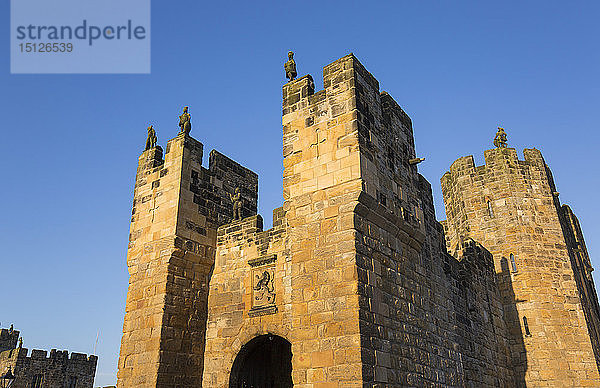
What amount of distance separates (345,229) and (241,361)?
459cm

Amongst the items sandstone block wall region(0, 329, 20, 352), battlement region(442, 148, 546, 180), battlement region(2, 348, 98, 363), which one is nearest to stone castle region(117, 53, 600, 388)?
battlement region(442, 148, 546, 180)

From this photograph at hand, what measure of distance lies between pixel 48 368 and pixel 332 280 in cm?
2738

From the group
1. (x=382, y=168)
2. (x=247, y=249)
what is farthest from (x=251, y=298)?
(x=382, y=168)

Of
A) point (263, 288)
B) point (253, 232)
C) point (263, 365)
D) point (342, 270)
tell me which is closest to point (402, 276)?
point (342, 270)

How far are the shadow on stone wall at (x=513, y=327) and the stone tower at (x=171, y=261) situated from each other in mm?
10338

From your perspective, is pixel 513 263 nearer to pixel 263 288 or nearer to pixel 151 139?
pixel 263 288

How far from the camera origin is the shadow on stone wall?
1645 centimetres

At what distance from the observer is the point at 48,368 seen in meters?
29.4

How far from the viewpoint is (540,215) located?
18.0m

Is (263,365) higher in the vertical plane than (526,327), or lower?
lower

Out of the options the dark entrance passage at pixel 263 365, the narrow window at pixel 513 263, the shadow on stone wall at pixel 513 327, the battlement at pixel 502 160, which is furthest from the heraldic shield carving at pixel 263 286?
the battlement at pixel 502 160

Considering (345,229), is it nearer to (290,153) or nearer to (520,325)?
(290,153)

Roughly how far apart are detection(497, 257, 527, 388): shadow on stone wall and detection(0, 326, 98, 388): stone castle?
2562 centimetres

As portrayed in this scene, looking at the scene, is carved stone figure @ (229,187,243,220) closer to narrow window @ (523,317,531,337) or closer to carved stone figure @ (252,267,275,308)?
carved stone figure @ (252,267,275,308)
